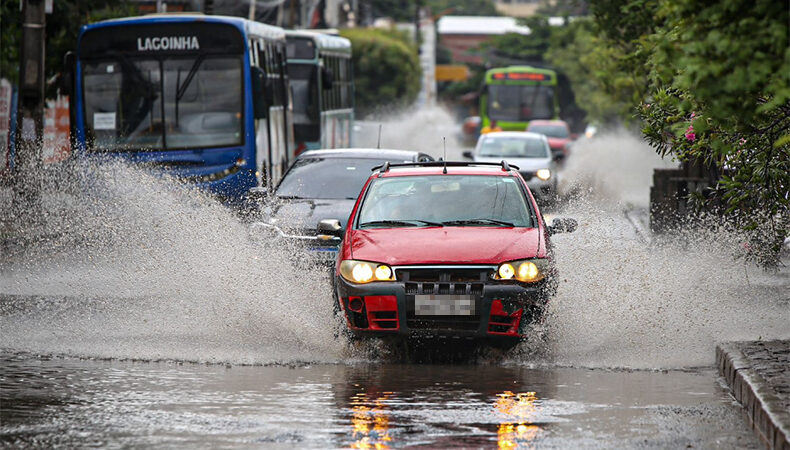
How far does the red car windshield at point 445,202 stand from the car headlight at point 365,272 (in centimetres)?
76

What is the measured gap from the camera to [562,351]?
10977mm

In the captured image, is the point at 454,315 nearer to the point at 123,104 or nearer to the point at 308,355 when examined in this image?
the point at 308,355

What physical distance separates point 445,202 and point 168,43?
11025mm

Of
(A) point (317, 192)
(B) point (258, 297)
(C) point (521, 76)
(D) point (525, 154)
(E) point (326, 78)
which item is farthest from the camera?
(C) point (521, 76)

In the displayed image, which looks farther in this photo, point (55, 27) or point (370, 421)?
point (55, 27)

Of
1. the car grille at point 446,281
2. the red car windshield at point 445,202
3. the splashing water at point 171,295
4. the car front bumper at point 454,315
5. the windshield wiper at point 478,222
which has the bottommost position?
the splashing water at point 171,295

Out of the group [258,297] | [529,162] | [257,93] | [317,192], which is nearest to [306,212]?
[317,192]

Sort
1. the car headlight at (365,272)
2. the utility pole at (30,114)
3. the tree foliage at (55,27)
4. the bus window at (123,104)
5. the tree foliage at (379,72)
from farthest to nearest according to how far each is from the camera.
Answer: the tree foliage at (379,72) → the tree foliage at (55,27) → the bus window at (123,104) → the utility pole at (30,114) → the car headlight at (365,272)

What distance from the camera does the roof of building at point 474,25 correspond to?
142m

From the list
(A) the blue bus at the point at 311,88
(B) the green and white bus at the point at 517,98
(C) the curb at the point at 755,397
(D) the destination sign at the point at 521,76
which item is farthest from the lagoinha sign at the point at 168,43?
(D) the destination sign at the point at 521,76

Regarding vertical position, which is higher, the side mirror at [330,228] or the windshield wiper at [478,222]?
the windshield wiper at [478,222]

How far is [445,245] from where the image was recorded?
10453mm

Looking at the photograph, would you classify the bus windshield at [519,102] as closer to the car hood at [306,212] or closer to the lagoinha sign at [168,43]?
the lagoinha sign at [168,43]

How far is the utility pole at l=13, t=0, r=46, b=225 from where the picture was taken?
66.5 feet
